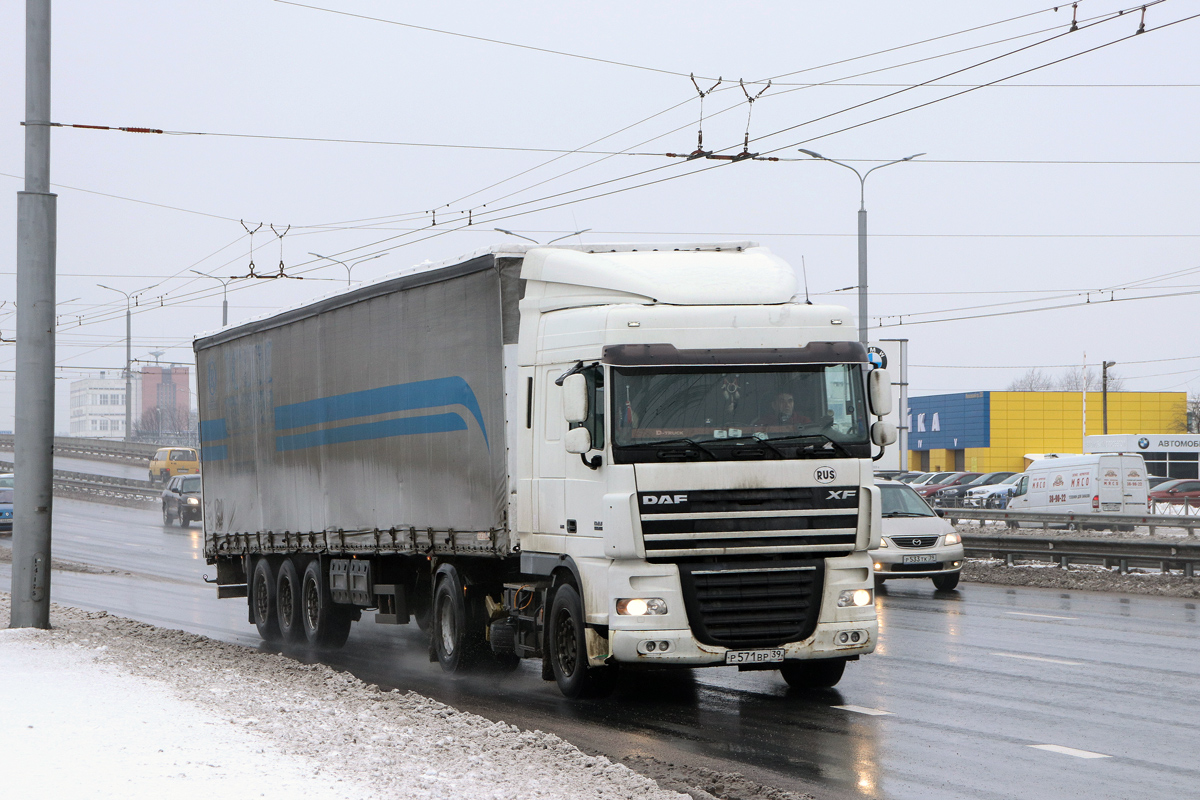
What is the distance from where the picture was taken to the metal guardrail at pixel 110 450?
80.4 m

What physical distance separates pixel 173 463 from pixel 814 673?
5309cm

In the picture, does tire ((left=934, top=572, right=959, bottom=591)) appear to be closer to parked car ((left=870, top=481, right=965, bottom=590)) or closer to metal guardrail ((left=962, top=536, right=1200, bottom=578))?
parked car ((left=870, top=481, right=965, bottom=590))

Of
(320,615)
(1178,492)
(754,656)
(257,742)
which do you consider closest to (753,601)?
(754,656)

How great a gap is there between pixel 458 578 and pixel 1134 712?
5.77 m

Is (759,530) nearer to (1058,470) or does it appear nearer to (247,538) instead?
(247,538)

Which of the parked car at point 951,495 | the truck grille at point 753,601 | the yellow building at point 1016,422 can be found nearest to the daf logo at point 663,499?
the truck grille at point 753,601

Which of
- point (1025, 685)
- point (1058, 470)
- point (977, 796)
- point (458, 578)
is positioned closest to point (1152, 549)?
point (1025, 685)

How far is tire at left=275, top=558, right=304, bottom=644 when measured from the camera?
15.9 metres

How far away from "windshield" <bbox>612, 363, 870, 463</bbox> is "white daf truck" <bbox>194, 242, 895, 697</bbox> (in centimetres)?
1

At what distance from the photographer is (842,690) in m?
11.0

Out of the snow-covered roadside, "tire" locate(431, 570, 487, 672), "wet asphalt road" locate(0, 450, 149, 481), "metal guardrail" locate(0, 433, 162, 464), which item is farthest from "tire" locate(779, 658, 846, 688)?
"metal guardrail" locate(0, 433, 162, 464)

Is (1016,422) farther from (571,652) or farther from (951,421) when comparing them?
(571,652)

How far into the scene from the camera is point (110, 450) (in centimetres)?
8238

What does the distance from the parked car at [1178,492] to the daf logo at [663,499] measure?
1632 inches
